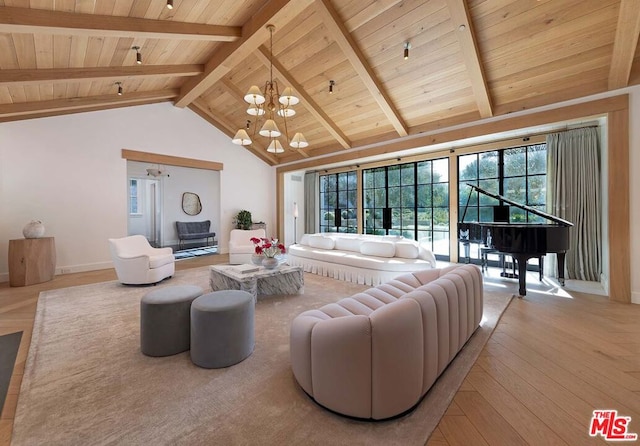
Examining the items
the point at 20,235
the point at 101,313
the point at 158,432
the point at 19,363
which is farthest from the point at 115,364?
the point at 20,235

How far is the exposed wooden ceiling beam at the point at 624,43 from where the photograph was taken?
9.36 ft

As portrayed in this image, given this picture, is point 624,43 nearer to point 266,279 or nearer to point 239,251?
point 266,279

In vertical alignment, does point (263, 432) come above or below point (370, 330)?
below

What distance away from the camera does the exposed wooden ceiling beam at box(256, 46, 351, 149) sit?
494cm

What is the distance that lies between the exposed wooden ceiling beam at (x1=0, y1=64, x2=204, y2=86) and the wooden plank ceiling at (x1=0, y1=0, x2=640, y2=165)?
16 mm

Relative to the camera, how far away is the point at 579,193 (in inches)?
182

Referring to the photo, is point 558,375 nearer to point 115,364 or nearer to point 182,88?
point 115,364

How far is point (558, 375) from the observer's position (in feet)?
6.70

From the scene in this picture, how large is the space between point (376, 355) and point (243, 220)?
23.4 feet

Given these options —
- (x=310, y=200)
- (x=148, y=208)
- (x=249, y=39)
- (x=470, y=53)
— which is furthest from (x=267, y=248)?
(x=148, y=208)

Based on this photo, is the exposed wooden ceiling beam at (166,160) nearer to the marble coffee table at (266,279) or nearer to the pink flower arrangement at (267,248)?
the marble coffee table at (266,279)

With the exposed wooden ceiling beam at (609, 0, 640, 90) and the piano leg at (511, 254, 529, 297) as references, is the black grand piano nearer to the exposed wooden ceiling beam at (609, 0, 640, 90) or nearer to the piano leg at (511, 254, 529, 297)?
the piano leg at (511, 254, 529, 297)

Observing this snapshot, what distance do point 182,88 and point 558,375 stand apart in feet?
25.4

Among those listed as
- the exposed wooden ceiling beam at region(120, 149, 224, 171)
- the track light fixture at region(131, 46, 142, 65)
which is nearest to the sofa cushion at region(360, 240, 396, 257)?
the track light fixture at region(131, 46, 142, 65)
